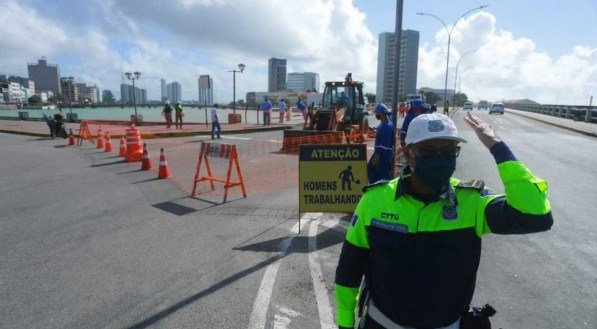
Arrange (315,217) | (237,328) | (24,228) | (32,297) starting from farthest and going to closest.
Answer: (315,217)
(24,228)
(32,297)
(237,328)

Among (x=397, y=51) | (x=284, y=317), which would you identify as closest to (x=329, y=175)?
(x=284, y=317)

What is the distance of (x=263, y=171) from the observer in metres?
11.3

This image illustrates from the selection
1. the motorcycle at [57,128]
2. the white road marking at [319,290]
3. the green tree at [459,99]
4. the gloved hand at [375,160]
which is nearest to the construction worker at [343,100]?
the gloved hand at [375,160]

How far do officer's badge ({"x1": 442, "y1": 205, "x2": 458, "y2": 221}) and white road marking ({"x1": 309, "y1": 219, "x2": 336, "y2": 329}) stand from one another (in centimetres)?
217

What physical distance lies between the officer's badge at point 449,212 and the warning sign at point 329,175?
4491 millimetres

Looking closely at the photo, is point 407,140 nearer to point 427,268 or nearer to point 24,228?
point 427,268

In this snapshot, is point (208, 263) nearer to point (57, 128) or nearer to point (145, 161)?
point (145, 161)

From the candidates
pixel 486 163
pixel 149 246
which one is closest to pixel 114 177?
pixel 149 246

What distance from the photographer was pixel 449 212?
72.7 inches

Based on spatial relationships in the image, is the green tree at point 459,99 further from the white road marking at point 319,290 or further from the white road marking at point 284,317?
the white road marking at point 284,317

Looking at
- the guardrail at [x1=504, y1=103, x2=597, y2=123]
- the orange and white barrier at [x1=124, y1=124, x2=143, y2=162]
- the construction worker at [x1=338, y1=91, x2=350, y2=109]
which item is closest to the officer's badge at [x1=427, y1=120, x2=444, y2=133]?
the orange and white barrier at [x1=124, y1=124, x2=143, y2=162]

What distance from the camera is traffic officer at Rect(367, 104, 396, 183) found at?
280 inches

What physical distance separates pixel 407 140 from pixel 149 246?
4.68 metres

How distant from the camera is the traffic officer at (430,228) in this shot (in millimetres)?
1816
